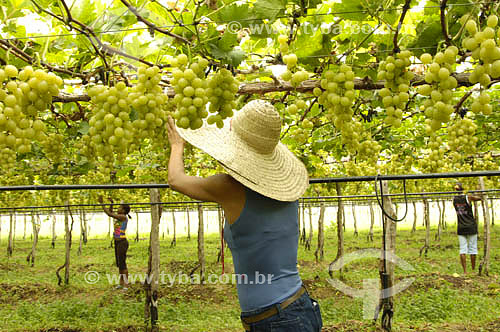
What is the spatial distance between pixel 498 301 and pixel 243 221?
7.31m

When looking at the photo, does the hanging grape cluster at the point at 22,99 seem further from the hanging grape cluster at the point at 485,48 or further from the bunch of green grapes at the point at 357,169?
the bunch of green grapes at the point at 357,169

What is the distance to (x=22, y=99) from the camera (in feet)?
4.25

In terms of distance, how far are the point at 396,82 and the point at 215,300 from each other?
23.5 feet

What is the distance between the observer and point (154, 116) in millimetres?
1530

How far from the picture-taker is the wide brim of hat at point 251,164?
1.73 meters

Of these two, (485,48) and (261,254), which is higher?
(485,48)

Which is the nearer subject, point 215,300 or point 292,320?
point 292,320

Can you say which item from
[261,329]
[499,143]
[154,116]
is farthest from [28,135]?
[499,143]

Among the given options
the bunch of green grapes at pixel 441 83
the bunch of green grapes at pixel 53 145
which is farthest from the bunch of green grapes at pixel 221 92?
the bunch of green grapes at pixel 53 145

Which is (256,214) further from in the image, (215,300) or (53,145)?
(215,300)

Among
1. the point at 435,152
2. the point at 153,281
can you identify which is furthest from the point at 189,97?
the point at 153,281

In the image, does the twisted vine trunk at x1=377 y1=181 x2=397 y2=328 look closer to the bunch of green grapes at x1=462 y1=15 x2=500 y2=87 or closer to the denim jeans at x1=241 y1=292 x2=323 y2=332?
the denim jeans at x1=241 y1=292 x2=323 y2=332

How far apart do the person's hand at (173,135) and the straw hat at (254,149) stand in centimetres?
3

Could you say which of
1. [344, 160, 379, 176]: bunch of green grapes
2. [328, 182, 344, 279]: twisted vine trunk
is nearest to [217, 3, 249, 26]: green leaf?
[344, 160, 379, 176]: bunch of green grapes
